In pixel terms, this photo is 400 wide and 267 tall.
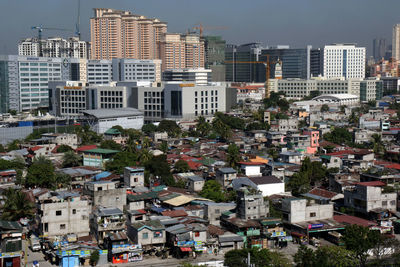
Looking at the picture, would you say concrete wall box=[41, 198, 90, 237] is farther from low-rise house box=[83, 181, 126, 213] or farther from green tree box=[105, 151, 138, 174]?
green tree box=[105, 151, 138, 174]

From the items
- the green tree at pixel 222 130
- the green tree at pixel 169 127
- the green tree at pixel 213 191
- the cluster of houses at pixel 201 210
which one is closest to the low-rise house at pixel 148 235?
the cluster of houses at pixel 201 210

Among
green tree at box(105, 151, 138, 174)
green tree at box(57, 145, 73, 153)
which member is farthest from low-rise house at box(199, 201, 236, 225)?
green tree at box(57, 145, 73, 153)

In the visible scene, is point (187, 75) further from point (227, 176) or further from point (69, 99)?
point (227, 176)

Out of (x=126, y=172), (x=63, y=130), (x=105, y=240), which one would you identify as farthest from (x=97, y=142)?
(x=105, y=240)

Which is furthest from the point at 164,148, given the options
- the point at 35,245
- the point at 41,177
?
the point at 35,245

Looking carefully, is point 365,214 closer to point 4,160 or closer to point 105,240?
point 105,240

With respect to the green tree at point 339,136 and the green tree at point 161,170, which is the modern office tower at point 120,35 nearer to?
the green tree at point 339,136

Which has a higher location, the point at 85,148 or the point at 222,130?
the point at 222,130
